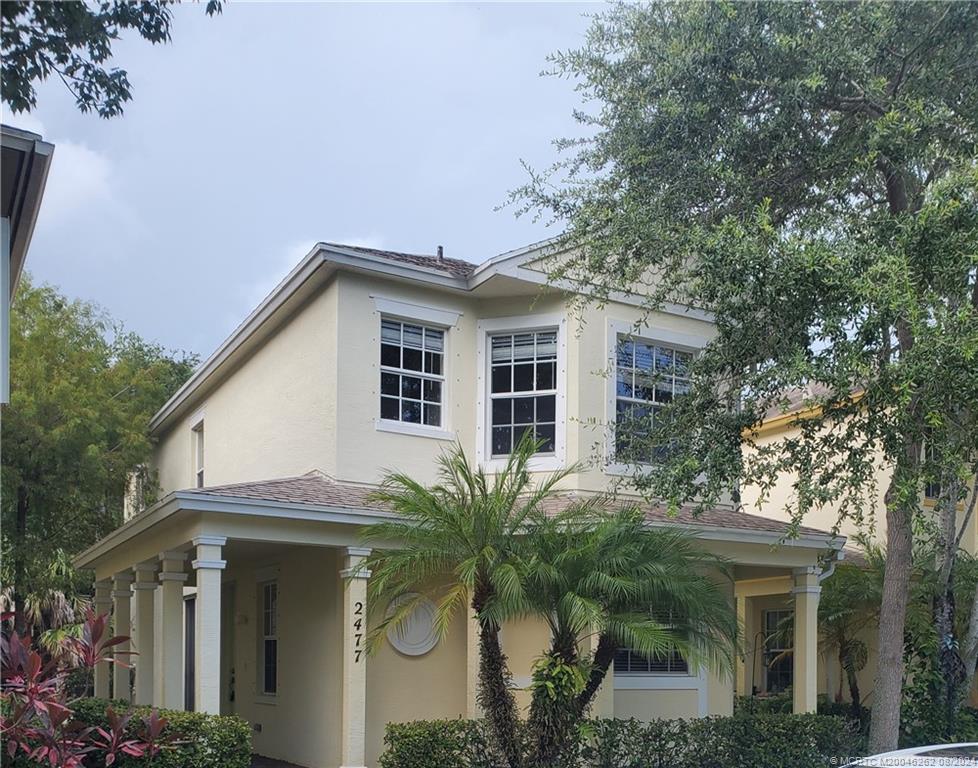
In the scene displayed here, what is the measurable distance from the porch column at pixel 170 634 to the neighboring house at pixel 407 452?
3 cm

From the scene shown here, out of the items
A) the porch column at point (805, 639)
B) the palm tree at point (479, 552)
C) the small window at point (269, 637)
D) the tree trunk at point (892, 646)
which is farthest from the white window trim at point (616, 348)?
the small window at point (269, 637)

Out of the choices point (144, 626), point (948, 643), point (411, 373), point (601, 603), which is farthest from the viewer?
point (948, 643)

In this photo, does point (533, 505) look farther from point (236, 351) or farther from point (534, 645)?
point (236, 351)

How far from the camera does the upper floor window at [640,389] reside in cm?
1498

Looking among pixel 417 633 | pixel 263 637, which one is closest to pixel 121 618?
pixel 263 637

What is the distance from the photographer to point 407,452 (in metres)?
15.7

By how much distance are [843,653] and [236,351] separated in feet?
38.7

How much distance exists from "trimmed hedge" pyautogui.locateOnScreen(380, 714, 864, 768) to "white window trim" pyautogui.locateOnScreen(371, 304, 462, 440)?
438 centimetres

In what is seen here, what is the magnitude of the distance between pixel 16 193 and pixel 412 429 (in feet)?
26.3

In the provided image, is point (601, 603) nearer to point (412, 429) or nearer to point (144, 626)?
point (412, 429)

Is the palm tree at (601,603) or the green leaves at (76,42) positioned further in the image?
the palm tree at (601,603)

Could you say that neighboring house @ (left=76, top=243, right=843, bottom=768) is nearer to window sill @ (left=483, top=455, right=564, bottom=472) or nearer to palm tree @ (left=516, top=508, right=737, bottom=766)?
window sill @ (left=483, top=455, right=564, bottom=472)

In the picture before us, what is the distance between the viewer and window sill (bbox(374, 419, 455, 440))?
15531 millimetres

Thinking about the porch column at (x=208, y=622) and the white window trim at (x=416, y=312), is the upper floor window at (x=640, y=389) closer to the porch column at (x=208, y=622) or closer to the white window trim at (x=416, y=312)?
the white window trim at (x=416, y=312)
